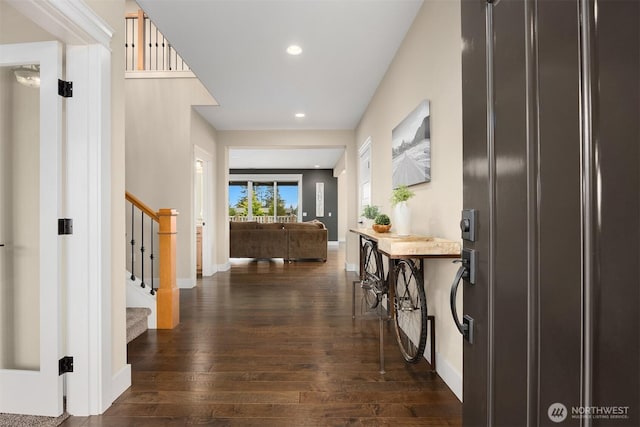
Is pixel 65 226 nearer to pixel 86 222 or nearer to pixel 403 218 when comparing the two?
pixel 86 222

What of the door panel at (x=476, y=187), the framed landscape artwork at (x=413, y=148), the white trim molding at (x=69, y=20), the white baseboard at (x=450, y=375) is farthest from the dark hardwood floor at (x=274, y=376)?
the white trim molding at (x=69, y=20)

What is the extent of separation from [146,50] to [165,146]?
1488mm

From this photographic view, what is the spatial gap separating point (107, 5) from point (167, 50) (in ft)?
12.0

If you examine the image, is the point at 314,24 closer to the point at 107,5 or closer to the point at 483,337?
the point at 107,5

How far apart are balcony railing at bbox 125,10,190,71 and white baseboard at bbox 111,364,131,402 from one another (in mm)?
4306

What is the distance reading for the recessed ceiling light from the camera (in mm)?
3389

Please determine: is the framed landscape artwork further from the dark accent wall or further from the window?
the window

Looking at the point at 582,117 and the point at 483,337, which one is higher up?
the point at 582,117

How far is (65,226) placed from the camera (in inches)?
74.4

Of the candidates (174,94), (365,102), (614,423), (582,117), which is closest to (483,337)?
(614,423)

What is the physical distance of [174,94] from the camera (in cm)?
520

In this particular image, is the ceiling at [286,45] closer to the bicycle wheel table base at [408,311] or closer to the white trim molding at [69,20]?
the white trim molding at [69,20]

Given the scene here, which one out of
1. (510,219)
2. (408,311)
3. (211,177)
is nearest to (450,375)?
(408,311)

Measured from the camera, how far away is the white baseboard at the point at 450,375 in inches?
81.6
